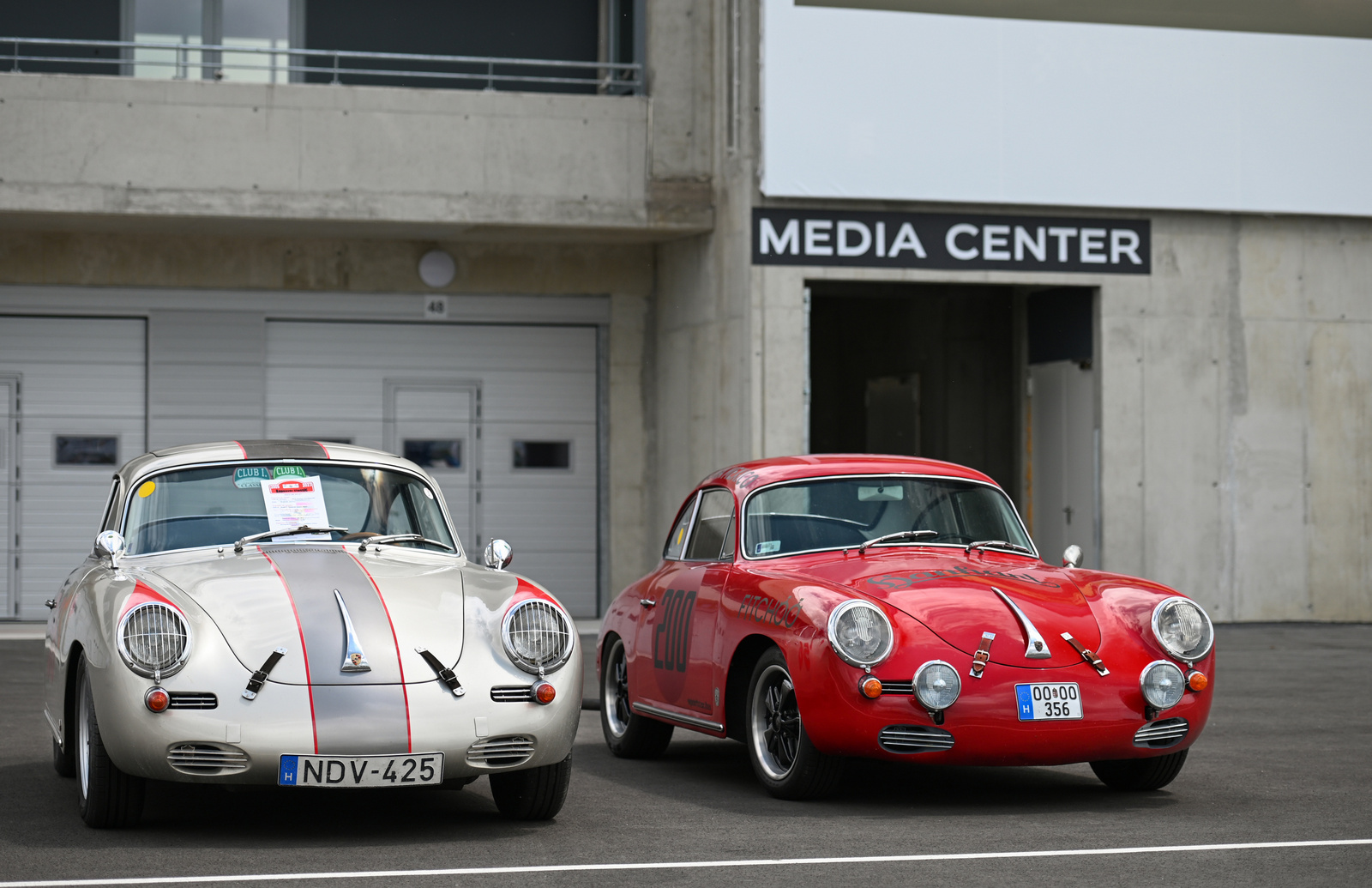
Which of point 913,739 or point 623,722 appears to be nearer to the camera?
point 913,739

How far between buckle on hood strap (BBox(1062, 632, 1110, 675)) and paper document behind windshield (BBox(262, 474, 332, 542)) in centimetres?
307

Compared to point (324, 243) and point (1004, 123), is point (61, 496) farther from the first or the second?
point (1004, 123)

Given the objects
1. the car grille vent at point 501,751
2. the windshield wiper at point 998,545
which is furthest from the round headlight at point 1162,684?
the car grille vent at point 501,751

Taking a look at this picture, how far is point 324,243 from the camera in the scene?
19.0 m

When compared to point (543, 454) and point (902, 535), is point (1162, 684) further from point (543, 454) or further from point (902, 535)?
point (543, 454)

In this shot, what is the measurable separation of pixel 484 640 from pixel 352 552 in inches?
39.0

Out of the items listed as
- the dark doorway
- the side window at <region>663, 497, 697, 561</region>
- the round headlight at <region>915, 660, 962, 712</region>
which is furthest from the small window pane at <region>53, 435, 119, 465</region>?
Result: the round headlight at <region>915, 660, 962, 712</region>

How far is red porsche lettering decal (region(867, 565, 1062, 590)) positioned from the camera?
7.02 metres

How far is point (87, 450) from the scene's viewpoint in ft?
62.0

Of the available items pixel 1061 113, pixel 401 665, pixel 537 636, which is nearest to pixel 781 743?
pixel 537 636

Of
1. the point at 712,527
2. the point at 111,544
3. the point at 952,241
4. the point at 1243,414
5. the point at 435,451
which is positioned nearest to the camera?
the point at 111,544

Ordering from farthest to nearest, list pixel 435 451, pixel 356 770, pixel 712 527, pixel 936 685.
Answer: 1. pixel 435 451
2. pixel 712 527
3. pixel 936 685
4. pixel 356 770

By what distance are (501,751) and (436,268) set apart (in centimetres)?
1382

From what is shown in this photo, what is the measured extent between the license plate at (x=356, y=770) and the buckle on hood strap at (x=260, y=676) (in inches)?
9.9
